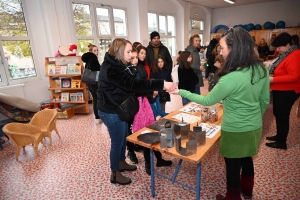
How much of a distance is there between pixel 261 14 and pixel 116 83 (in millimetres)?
10632

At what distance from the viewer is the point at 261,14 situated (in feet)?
31.2

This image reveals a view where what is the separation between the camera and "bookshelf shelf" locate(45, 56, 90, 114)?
412cm

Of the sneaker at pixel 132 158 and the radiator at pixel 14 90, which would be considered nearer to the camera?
the sneaker at pixel 132 158

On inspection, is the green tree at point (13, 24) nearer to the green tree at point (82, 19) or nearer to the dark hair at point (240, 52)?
the green tree at point (82, 19)

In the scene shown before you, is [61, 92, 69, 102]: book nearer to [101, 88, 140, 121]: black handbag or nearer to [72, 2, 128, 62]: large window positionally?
[72, 2, 128, 62]: large window

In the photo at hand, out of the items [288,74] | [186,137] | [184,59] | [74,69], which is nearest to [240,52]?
[186,137]

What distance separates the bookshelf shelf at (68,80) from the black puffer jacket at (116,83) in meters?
2.70

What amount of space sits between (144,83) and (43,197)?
1564mm

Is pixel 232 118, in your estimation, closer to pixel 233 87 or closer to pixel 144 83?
pixel 233 87

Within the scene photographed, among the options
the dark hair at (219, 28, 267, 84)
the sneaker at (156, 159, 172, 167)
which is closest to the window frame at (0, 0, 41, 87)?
the sneaker at (156, 159, 172, 167)

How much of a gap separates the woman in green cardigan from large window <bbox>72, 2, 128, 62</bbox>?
15.3 ft

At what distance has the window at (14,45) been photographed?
4.11 m

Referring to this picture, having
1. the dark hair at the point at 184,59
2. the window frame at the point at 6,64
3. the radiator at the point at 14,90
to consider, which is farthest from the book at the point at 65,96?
the dark hair at the point at 184,59

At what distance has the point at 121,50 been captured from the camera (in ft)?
5.25
